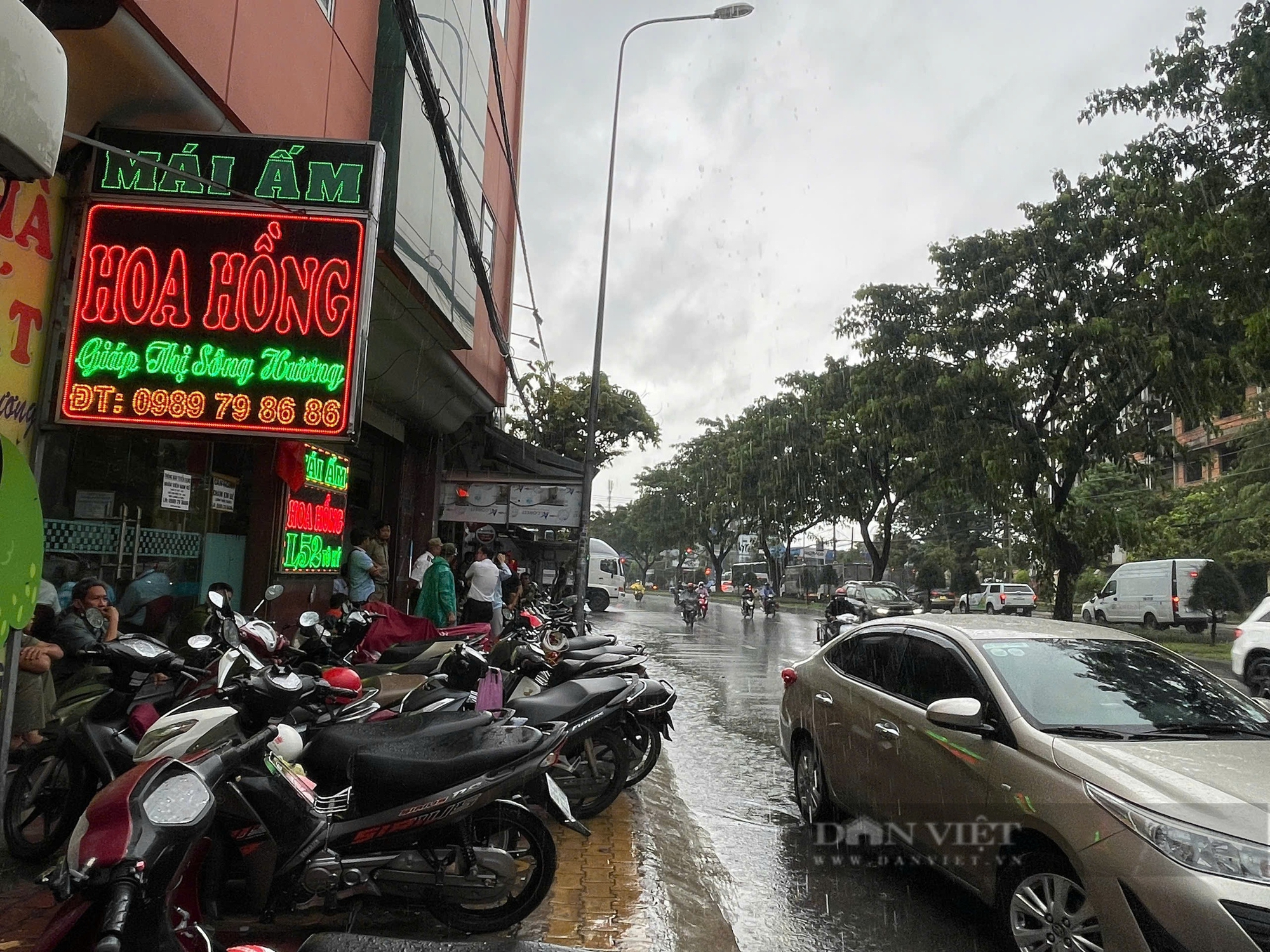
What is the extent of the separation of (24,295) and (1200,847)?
5990 millimetres

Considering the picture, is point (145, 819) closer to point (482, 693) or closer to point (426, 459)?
point (482, 693)

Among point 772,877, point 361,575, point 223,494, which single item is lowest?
point 772,877

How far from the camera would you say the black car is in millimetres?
22578

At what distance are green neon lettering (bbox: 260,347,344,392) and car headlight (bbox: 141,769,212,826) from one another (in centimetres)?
353

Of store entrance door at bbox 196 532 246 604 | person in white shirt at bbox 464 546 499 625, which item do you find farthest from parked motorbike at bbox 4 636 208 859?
person in white shirt at bbox 464 546 499 625

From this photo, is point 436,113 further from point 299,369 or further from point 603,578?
point 603,578

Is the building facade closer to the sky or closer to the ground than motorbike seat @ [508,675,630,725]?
closer to the sky

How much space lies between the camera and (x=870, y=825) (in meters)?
5.76

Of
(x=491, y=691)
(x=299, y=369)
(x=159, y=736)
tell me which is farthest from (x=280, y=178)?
(x=159, y=736)

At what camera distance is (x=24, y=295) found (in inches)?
193

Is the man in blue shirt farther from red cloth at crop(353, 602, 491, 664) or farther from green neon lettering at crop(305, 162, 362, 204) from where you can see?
green neon lettering at crop(305, 162, 362, 204)

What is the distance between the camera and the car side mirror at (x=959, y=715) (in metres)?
3.94

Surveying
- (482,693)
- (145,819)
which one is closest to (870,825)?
(482,693)

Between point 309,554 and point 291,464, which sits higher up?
point 291,464
